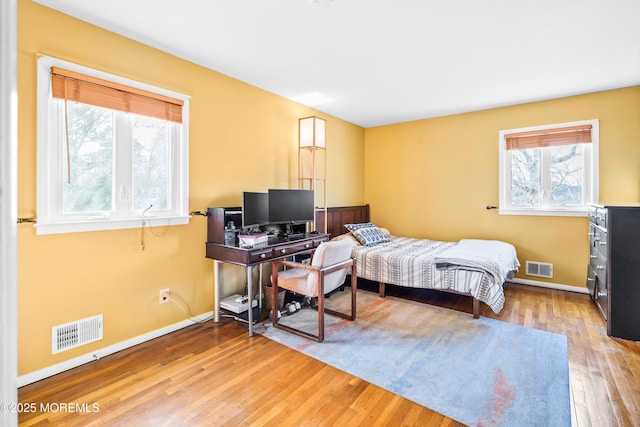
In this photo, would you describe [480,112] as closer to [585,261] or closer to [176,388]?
[585,261]

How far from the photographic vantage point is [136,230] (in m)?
2.62

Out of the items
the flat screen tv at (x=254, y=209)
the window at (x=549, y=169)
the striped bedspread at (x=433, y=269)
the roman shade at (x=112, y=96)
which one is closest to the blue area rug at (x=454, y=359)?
the striped bedspread at (x=433, y=269)

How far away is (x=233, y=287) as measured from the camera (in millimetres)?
3389

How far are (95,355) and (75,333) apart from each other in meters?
0.24

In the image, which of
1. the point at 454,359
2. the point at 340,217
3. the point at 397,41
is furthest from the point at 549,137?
the point at 454,359

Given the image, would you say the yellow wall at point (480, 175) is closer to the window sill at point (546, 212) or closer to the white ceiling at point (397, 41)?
the window sill at point (546, 212)

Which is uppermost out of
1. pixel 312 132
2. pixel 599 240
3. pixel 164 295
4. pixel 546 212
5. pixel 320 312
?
pixel 312 132

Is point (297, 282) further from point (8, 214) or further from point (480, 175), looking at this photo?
point (480, 175)

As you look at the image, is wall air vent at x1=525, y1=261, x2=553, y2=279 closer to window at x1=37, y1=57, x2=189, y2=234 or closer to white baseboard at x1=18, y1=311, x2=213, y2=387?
white baseboard at x1=18, y1=311, x2=213, y2=387

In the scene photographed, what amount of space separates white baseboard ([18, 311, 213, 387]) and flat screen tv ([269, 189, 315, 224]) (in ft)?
4.40

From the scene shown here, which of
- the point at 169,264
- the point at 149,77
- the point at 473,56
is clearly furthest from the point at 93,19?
the point at 473,56

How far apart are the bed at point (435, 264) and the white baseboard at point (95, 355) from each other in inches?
84.7

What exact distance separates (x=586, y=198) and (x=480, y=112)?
5.84 ft

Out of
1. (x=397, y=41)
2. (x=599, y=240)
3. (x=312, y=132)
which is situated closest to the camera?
(x=397, y=41)
